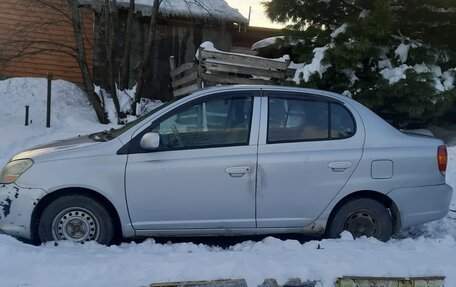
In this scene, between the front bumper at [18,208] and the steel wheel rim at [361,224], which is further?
the steel wheel rim at [361,224]

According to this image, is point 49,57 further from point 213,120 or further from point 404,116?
point 213,120

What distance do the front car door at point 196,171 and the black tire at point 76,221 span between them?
0.95ft

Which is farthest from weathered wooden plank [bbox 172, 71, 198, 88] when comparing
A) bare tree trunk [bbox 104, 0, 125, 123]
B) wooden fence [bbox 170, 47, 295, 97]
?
bare tree trunk [bbox 104, 0, 125, 123]

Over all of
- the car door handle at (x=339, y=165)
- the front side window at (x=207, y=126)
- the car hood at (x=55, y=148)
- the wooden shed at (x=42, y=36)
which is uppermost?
the wooden shed at (x=42, y=36)

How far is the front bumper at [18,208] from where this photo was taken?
15.4ft

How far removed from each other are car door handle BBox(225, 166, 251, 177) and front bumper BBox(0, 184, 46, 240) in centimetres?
174

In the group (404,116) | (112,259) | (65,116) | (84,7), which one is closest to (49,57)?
(84,7)

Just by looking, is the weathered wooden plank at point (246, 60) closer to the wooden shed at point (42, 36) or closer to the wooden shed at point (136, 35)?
the wooden shed at point (136, 35)

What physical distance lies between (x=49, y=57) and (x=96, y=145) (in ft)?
40.7

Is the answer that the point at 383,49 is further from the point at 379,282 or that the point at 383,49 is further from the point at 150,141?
the point at 379,282

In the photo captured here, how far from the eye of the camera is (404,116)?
1049 centimetres

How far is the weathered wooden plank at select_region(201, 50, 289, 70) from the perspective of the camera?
35.7 ft

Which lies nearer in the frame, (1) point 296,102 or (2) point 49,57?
(1) point 296,102

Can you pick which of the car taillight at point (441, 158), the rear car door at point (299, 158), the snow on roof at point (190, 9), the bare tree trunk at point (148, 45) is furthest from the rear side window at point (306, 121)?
the snow on roof at point (190, 9)
